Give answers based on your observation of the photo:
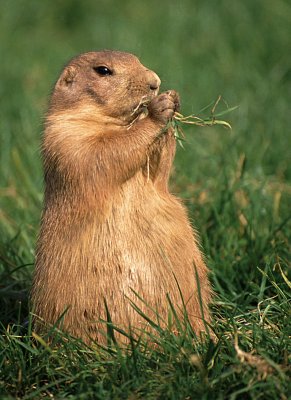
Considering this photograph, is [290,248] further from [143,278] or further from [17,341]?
[17,341]

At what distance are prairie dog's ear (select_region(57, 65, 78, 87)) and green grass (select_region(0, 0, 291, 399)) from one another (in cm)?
73

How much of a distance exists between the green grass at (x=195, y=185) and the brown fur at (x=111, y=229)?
0.62ft

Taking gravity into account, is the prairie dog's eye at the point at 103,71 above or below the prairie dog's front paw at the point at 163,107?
above

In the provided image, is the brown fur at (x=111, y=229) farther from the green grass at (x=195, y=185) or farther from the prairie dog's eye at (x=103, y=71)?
the prairie dog's eye at (x=103, y=71)

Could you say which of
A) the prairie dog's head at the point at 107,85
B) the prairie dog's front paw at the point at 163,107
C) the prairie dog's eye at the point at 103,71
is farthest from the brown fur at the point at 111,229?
the prairie dog's eye at the point at 103,71

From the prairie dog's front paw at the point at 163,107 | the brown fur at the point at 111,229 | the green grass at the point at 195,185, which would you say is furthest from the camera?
the prairie dog's front paw at the point at 163,107

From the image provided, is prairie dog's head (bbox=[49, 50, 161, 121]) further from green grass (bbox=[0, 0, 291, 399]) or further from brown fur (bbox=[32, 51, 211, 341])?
green grass (bbox=[0, 0, 291, 399])

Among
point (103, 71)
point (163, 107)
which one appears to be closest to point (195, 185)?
point (103, 71)

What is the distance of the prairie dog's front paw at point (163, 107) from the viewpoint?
4012 millimetres

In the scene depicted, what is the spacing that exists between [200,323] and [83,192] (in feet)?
2.91

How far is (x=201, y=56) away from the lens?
900 centimetres

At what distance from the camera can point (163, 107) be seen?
13.2 feet

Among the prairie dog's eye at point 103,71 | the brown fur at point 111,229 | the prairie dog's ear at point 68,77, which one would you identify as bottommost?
the brown fur at point 111,229

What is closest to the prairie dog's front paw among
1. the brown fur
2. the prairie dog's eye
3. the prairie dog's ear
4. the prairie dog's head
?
the brown fur
